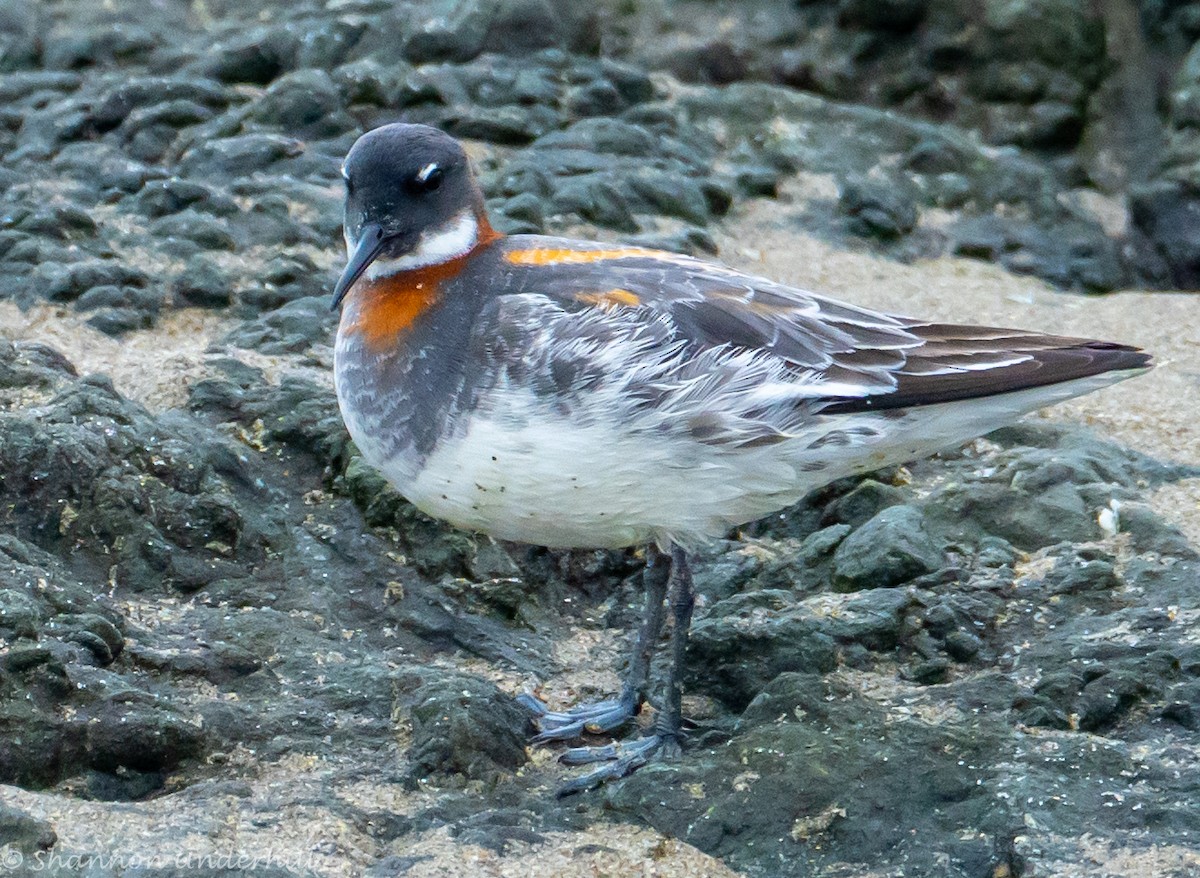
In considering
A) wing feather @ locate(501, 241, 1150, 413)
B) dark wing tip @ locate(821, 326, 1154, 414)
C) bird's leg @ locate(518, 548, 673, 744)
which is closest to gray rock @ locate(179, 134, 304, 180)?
wing feather @ locate(501, 241, 1150, 413)

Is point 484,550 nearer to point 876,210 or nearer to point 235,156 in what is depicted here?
point 235,156

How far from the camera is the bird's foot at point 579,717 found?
17.1 ft

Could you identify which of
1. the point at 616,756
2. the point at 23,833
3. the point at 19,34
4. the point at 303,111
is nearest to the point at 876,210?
the point at 303,111

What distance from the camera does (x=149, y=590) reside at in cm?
544

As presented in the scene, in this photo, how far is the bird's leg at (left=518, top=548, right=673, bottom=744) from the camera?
5328mm

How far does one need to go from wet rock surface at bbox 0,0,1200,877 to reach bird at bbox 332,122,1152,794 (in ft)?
1.69

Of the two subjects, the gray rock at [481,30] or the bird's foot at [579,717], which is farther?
the gray rock at [481,30]

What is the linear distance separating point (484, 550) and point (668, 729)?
3.96 ft

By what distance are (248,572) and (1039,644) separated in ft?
9.53

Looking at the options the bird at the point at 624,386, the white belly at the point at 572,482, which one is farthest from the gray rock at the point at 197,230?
the white belly at the point at 572,482

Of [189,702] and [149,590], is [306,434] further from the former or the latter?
[189,702]

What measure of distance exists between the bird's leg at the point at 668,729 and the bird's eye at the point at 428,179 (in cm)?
164

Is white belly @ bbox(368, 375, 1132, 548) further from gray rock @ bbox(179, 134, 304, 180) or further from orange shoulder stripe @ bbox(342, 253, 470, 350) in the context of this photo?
gray rock @ bbox(179, 134, 304, 180)

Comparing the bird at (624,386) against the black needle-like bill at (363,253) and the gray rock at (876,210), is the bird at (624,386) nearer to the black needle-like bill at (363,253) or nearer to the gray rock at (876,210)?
the black needle-like bill at (363,253)
